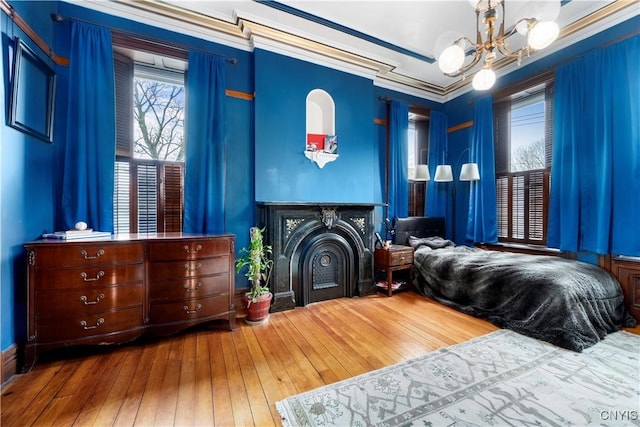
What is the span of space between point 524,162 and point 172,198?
503 cm

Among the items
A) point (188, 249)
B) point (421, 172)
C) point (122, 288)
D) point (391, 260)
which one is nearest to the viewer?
point (122, 288)

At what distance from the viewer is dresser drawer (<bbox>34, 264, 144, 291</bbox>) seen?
190 centimetres

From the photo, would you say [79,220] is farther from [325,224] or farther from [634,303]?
[634,303]

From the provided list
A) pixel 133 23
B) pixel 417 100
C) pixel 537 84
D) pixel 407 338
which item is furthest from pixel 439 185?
pixel 133 23

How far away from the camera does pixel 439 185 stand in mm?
4820

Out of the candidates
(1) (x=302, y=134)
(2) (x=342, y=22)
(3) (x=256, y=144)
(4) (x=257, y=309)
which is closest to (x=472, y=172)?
(1) (x=302, y=134)

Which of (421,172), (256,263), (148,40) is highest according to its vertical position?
(148,40)

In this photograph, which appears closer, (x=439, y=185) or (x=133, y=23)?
(x=133, y=23)

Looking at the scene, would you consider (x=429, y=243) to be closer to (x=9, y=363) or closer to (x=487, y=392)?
(x=487, y=392)

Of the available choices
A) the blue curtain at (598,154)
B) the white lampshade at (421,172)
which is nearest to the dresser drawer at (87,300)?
the white lampshade at (421,172)

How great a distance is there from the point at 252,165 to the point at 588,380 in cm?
360

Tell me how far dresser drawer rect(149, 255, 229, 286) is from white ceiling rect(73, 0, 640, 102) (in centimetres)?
268

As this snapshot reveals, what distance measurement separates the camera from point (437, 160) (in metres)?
4.71

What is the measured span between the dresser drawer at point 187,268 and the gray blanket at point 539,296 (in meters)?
2.81
